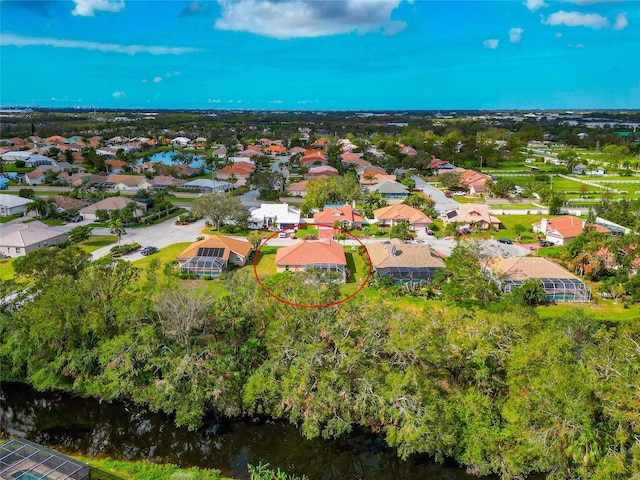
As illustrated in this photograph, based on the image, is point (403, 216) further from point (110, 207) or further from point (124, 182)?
point (124, 182)

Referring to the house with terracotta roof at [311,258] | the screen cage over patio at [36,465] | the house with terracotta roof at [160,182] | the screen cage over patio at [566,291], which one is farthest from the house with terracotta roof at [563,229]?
the house with terracotta roof at [160,182]

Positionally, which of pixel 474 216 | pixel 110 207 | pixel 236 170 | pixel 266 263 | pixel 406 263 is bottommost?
pixel 266 263

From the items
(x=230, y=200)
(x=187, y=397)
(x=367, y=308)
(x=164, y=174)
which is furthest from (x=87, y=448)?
(x=164, y=174)

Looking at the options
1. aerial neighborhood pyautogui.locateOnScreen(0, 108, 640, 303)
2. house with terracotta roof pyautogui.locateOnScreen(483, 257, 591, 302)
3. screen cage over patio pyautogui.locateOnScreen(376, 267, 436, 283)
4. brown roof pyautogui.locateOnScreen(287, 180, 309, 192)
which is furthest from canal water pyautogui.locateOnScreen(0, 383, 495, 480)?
brown roof pyautogui.locateOnScreen(287, 180, 309, 192)

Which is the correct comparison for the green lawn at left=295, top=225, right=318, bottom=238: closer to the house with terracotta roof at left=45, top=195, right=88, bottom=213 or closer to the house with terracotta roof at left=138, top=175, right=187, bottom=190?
the house with terracotta roof at left=45, top=195, right=88, bottom=213

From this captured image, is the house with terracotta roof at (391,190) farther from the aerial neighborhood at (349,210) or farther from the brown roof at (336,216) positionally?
the brown roof at (336,216)

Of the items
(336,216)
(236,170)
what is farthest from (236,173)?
(336,216)

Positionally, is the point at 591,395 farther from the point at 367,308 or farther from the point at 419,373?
the point at 367,308
